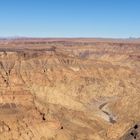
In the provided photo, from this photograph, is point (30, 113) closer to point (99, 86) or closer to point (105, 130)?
point (105, 130)

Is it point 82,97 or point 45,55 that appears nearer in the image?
point 82,97

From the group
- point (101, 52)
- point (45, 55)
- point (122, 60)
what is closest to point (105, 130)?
point (45, 55)

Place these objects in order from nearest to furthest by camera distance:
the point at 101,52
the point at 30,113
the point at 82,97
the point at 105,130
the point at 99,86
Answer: the point at 30,113, the point at 105,130, the point at 82,97, the point at 99,86, the point at 101,52

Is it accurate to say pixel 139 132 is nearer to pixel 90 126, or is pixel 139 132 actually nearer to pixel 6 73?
pixel 90 126

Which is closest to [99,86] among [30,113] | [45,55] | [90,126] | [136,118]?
[45,55]

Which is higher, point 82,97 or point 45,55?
point 45,55

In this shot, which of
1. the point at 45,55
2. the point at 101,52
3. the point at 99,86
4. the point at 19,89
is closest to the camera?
the point at 19,89
